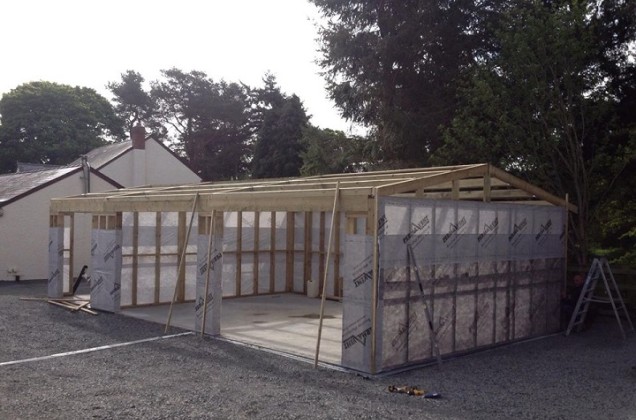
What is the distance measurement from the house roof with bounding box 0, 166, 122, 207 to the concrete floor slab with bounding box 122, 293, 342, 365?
8523mm

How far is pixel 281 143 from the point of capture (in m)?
36.5

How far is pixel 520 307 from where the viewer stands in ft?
36.3

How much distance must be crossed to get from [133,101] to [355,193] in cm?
4196

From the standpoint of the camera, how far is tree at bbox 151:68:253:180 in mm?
42656

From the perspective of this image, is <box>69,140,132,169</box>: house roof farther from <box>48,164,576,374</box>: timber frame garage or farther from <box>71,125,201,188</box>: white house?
<box>48,164,576,374</box>: timber frame garage

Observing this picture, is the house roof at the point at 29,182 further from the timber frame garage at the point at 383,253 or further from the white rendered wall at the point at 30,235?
the timber frame garage at the point at 383,253

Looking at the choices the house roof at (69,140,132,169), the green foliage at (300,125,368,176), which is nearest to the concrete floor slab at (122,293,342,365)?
the green foliage at (300,125,368,176)

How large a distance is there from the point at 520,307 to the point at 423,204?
→ 333 centimetres

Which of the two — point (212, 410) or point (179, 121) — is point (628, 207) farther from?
point (179, 121)

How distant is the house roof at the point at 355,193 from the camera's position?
8.83 meters

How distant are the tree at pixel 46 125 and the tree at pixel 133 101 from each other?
3658 millimetres

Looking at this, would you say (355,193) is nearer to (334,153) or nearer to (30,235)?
(334,153)

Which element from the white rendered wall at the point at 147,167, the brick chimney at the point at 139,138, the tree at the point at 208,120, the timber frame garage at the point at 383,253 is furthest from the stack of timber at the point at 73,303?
the tree at the point at 208,120

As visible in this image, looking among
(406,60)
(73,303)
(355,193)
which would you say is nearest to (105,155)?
(73,303)
